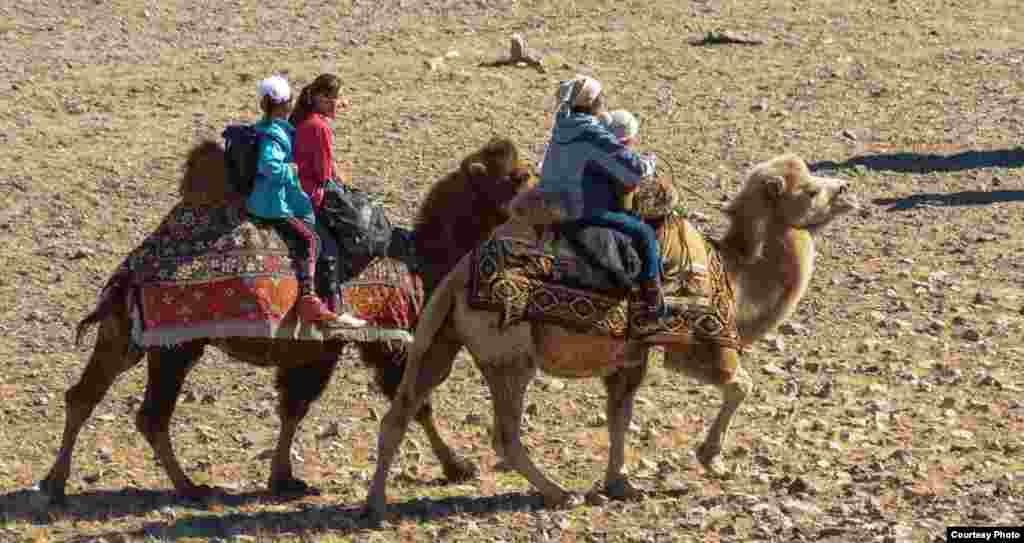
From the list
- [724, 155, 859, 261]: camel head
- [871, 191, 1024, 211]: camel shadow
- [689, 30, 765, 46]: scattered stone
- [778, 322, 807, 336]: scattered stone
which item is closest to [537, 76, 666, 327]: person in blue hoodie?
[724, 155, 859, 261]: camel head

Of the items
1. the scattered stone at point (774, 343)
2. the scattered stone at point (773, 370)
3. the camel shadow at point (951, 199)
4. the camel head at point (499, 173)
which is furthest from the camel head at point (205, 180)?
the camel shadow at point (951, 199)

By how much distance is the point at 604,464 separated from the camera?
10.3 m

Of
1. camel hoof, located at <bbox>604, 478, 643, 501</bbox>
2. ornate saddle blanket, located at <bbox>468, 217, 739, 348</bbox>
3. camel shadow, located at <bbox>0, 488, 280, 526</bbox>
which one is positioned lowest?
camel shadow, located at <bbox>0, 488, 280, 526</bbox>

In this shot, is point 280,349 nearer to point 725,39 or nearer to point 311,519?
point 311,519

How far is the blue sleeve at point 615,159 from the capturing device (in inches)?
361

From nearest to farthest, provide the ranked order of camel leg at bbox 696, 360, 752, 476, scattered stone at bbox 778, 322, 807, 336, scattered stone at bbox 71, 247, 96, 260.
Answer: camel leg at bbox 696, 360, 752, 476
scattered stone at bbox 778, 322, 807, 336
scattered stone at bbox 71, 247, 96, 260

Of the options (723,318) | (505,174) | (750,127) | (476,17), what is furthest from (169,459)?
(476,17)

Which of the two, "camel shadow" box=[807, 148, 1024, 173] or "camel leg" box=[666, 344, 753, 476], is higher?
"camel shadow" box=[807, 148, 1024, 173]

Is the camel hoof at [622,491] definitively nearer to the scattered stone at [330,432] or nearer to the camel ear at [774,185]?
the camel ear at [774,185]

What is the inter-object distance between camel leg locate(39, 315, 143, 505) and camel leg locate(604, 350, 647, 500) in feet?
7.64

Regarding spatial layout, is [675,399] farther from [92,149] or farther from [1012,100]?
[1012,100]

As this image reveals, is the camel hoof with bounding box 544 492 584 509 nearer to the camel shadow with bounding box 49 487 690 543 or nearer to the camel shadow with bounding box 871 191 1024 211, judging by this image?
the camel shadow with bounding box 49 487 690 543

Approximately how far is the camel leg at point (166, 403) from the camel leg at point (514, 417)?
1598 millimetres

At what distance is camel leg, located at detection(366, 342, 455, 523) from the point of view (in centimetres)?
916
